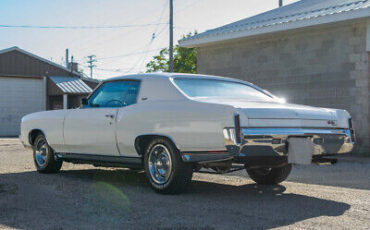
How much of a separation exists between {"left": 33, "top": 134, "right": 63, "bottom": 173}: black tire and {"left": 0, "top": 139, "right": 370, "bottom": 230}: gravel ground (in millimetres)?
165

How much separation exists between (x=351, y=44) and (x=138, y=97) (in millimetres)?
7608

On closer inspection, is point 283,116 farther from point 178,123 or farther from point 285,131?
point 178,123

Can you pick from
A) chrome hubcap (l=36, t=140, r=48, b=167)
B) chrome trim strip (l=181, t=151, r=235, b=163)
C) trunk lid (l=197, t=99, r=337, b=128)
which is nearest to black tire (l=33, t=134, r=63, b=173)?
chrome hubcap (l=36, t=140, r=48, b=167)

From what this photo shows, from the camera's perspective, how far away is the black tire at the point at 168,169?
5.72m

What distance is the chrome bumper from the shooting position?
203 inches

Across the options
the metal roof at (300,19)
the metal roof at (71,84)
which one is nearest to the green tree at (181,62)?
the metal roof at (71,84)

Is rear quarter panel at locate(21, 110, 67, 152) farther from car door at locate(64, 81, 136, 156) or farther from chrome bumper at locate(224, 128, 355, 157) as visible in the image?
chrome bumper at locate(224, 128, 355, 157)

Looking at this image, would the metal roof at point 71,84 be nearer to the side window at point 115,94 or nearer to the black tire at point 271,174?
the side window at point 115,94

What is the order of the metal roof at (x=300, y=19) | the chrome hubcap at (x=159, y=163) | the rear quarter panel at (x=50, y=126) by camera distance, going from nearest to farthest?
the chrome hubcap at (x=159, y=163), the rear quarter panel at (x=50, y=126), the metal roof at (x=300, y=19)

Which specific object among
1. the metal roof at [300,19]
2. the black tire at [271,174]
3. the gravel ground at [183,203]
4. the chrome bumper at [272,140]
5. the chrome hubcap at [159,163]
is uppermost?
the metal roof at [300,19]

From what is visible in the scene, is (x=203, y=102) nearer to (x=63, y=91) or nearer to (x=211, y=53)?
(x=211, y=53)

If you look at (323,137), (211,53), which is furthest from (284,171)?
(211,53)

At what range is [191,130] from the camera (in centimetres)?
555

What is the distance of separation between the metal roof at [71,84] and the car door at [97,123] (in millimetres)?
25647
